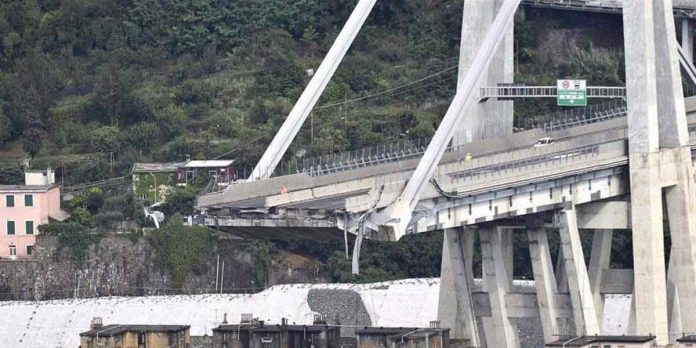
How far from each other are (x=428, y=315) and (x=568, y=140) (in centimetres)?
1356

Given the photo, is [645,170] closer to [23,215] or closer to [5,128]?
[23,215]

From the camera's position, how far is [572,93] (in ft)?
345

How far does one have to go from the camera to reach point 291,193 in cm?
9525

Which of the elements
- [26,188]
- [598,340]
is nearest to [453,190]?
[598,340]

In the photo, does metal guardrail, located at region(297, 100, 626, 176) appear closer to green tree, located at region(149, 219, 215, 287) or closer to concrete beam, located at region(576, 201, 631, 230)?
concrete beam, located at region(576, 201, 631, 230)

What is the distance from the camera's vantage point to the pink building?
405ft

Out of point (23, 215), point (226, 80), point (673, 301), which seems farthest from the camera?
point (226, 80)

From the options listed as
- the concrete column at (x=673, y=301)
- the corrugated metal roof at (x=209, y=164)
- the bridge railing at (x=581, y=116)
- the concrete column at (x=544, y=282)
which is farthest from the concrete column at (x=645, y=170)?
the corrugated metal roof at (x=209, y=164)

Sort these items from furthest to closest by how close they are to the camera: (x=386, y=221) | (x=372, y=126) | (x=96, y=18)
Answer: (x=96, y=18)
(x=372, y=126)
(x=386, y=221)

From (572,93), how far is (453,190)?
11945 mm

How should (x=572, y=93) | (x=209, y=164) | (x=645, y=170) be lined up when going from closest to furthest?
(x=645, y=170)
(x=572, y=93)
(x=209, y=164)

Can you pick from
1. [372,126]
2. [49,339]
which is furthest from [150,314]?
[372,126]

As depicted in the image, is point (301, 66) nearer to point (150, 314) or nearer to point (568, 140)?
point (150, 314)

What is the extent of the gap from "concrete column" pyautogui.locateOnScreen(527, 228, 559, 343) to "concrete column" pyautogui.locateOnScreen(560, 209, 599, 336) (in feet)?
2.09
